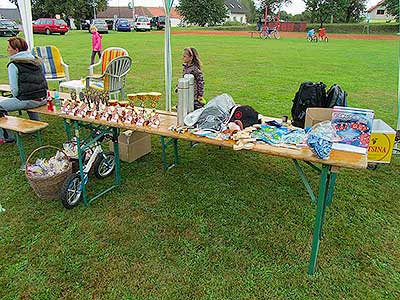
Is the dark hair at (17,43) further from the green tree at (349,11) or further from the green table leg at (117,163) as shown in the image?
the green tree at (349,11)

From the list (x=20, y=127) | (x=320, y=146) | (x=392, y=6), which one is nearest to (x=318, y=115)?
(x=320, y=146)

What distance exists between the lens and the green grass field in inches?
89.1

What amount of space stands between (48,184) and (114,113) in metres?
0.89

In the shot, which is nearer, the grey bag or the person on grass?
the grey bag

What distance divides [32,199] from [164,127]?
1.47 meters

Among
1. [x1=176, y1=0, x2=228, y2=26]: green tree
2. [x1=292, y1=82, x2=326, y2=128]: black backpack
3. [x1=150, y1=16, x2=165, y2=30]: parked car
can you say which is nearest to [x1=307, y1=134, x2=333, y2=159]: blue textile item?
[x1=292, y1=82, x2=326, y2=128]: black backpack

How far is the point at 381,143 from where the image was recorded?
139 inches

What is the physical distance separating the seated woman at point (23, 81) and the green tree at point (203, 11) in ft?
128

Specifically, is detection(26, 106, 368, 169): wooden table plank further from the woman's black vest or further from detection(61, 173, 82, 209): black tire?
the woman's black vest

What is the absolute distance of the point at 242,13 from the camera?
5969cm

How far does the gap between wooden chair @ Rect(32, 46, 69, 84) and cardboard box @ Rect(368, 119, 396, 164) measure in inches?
203

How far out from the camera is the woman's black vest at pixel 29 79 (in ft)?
12.7

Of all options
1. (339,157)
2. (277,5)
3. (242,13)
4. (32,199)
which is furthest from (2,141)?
(242,13)

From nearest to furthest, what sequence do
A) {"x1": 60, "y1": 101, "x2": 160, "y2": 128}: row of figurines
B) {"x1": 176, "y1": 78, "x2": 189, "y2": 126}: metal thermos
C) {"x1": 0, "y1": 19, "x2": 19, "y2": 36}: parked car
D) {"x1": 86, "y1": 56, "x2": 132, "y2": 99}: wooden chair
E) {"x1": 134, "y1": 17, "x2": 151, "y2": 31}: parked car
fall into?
{"x1": 176, "y1": 78, "x2": 189, "y2": 126}: metal thermos, {"x1": 60, "y1": 101, "x2": 160, "y2": 128}: row of figurines, {"x1": 86, "y1": 56, "x2": 132, "y2": 99}: wooden chair, {"x1": 0, "y1": 19, "x2": 19, "y2": 36}: parked car, {"x1": 134, "y1": 17, "x2": 151, "y2": 31}: parked car
